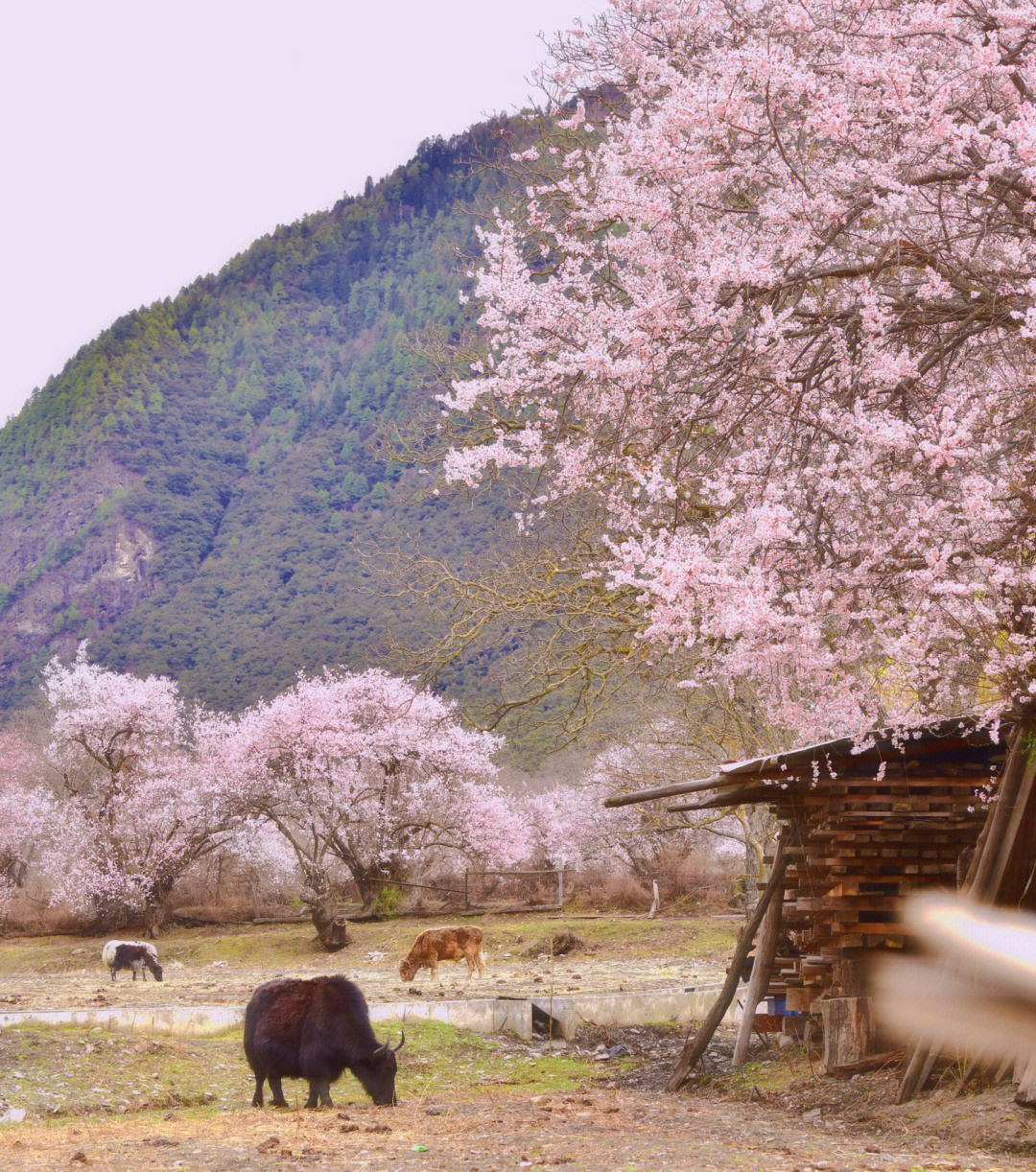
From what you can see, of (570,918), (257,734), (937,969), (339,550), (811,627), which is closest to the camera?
(811,627)

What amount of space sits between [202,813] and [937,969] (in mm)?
28438

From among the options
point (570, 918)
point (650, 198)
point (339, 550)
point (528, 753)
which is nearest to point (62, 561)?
point (339, 550)

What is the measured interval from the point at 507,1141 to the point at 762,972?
3.72 meters

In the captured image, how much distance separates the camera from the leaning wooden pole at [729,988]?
10.7 metres

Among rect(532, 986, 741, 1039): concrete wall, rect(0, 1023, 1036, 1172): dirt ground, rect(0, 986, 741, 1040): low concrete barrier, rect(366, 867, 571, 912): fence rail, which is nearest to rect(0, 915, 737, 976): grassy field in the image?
rect(366, 867, 571, 912): fence rail

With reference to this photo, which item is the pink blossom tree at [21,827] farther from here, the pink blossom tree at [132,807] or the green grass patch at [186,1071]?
the green grass patch at [186,1071]

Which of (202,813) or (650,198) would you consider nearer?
(650,198)

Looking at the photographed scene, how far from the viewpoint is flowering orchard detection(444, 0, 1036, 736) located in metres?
7.11

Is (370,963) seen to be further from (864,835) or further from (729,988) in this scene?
(864,835)

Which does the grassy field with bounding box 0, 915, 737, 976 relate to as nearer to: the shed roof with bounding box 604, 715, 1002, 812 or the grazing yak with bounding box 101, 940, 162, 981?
the grazing yak with bounding box 101, 940, 162, 981

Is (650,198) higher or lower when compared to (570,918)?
higher

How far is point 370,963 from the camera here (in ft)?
88.7

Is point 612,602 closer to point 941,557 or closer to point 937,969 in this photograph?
point 937,969

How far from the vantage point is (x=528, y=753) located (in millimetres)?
57031
